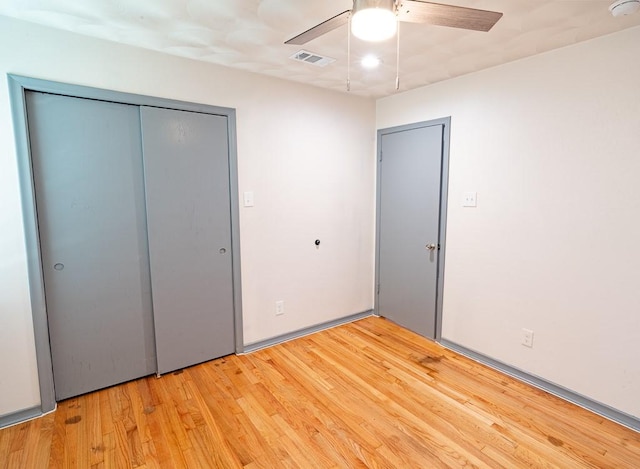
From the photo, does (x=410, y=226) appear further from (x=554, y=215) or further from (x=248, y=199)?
(x=248, y=199)

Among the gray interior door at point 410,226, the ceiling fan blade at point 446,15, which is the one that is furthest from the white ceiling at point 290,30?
the gray interior door at point 410,226

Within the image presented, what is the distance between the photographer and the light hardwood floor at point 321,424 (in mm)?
1812

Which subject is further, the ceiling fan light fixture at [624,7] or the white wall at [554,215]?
the white wall at [554,215]

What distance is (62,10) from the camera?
1778 mm

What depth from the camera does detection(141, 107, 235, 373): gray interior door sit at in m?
2.43

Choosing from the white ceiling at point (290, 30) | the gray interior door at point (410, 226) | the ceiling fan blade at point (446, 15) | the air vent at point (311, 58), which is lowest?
the gray interior door at point (410, 226)

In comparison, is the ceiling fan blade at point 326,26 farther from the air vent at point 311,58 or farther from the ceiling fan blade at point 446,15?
the air vent at point 311,58

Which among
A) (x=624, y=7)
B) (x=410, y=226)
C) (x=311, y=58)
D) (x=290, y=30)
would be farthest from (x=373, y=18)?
(x=410, y=226)

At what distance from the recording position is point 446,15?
129 centimetres

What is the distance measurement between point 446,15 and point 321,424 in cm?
222

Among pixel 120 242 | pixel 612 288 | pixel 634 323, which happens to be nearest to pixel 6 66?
pixel 120 242

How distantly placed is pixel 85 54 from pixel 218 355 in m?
2.36

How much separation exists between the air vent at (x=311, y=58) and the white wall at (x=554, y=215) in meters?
1.12

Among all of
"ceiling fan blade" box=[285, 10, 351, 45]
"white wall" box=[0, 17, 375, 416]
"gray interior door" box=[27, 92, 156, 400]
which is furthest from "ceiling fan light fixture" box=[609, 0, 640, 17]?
"gray interior door" box=[27, 92, 156, 400]
